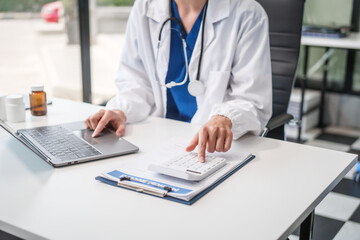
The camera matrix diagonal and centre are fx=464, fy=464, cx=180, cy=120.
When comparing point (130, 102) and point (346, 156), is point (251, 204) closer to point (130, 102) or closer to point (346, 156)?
point (346, 156)

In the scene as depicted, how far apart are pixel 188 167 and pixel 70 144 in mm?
359

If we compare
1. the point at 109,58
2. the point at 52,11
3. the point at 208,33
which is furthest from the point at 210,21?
the point at 109,58

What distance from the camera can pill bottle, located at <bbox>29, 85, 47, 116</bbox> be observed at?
1508 mm

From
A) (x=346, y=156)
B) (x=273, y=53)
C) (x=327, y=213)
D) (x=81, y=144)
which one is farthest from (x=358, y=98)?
(x=81, y=144)

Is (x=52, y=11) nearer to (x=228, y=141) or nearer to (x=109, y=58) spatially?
(x=109, y=58)

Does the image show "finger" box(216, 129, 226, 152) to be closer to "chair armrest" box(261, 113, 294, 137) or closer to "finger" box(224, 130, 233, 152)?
"finger" box(224, 130, 233, 152)

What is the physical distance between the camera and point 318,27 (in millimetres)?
3150

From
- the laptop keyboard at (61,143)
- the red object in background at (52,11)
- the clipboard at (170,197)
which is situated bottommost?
the clipboard at (170,197)

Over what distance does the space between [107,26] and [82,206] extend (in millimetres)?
2851

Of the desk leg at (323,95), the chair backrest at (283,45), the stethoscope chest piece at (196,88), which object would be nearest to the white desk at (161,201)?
the stethoscope chest piece at (196,88)

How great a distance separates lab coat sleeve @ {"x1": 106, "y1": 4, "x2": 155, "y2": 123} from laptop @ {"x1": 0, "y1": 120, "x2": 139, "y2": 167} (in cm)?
23

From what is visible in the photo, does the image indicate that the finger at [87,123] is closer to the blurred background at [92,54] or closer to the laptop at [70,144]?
the laptop at [70,144]

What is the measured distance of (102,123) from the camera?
51.5 inches

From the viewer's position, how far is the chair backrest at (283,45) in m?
1.69
